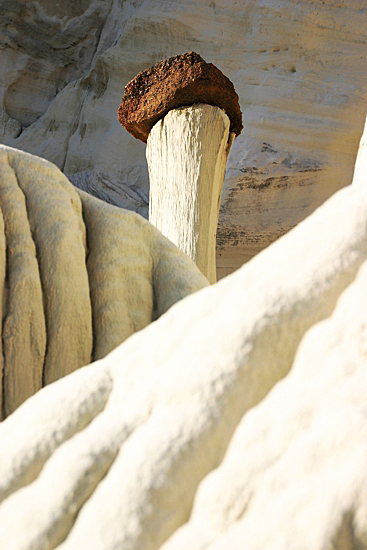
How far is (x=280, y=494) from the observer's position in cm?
44

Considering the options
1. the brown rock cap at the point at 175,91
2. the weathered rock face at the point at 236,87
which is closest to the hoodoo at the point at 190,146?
the brown rock cap at the point at 175,91

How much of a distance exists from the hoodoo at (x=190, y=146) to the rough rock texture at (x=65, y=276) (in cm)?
97

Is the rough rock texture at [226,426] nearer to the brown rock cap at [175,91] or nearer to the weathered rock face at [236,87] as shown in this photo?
the brown rock cap at [175,91]

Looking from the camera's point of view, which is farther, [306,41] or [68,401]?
[306,41]

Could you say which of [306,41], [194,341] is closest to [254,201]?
[306,41]

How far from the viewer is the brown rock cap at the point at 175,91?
2.40m

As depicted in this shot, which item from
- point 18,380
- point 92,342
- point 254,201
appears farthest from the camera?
point 254,201

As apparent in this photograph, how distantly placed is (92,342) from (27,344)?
0.15m

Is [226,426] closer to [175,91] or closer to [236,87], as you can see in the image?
[175,91]

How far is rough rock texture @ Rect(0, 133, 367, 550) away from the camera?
0.44 m

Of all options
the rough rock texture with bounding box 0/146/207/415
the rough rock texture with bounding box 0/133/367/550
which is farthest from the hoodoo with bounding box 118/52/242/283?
the rough rock texture with bounding box 0/133/367/550

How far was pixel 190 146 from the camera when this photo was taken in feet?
7.95

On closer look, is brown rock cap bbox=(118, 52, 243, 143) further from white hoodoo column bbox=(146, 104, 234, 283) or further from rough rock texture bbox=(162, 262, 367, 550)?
rough rock texture bbox=(162, 262, 367, 550)

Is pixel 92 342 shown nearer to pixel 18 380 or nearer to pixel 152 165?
pixel 18 380
